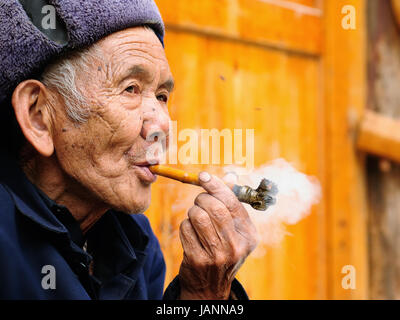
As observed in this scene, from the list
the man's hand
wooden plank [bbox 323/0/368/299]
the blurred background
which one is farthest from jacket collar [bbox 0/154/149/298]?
wooden plank [bbox 323/0/368/299]

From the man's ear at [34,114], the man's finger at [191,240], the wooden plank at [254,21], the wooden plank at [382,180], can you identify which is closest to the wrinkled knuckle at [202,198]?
the man's finger at [191,240]

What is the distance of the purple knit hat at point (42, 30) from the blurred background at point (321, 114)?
192 cm

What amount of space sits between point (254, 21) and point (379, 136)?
1496mm

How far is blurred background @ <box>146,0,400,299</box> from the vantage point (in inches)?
Result: 149

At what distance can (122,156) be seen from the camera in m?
1.76

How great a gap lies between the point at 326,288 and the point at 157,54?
10.6ft

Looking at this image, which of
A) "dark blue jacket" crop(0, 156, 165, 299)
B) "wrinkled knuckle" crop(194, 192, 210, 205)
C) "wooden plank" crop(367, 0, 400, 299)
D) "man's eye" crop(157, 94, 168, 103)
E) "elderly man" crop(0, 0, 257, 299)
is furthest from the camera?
"wooden plank" crop(367, 0, 400, 299)

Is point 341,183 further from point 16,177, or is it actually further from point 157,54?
point 16,177

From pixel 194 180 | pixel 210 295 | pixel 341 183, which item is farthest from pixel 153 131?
pixel 341 183

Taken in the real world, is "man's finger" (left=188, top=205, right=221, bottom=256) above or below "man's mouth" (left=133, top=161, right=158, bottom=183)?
below

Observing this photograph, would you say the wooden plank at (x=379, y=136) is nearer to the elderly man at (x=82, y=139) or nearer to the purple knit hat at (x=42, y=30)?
the elderly man at (x=82, y=139)

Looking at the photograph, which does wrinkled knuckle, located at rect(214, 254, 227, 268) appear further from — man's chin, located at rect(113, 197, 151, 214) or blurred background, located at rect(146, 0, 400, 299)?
blurred background, located at rect(146, 0, 400, 299)

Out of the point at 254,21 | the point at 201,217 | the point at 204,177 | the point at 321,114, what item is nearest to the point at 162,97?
the point at 204,177

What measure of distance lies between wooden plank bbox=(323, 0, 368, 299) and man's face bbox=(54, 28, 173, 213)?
291cm
